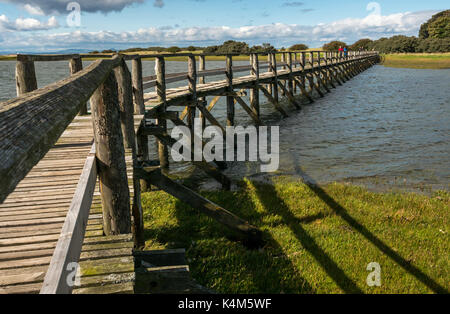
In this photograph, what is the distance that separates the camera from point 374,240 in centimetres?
588

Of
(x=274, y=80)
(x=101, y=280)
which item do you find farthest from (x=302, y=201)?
(x=274, y=80)

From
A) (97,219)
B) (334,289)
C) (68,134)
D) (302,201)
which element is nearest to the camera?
(97,219)

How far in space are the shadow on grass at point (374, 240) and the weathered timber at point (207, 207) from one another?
Answer: 6.00 feet

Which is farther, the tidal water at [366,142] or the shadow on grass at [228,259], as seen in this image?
the tidal water at [366,142]

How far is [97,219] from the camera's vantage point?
110 inches

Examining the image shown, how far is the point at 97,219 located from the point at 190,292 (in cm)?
90

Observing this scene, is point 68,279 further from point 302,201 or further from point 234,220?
point 302,201

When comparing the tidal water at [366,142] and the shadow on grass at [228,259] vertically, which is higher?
the shadow on grass at [228,259]

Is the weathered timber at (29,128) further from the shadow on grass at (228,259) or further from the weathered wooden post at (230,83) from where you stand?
the weathered wooden post at (230,83)

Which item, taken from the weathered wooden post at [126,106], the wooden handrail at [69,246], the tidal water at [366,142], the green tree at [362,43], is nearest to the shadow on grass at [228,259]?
the weathered wooden post at [126,106]

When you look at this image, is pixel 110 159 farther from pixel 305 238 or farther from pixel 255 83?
pixel 255 83

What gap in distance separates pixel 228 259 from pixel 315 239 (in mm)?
1514

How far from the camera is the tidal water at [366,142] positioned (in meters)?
9.90

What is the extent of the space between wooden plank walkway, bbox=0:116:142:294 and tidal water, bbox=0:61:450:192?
6.93m
